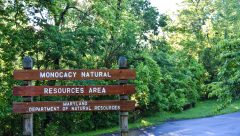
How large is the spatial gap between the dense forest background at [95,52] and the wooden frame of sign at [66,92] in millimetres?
3219

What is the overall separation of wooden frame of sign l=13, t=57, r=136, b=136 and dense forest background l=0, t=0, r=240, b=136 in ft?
10.6

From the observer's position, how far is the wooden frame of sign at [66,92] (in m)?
9.83

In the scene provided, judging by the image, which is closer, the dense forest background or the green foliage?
the green foliage

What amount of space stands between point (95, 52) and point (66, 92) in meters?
13.5

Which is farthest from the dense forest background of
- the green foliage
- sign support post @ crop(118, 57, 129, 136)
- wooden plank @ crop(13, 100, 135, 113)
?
wooden plank @ crop(13, 100, 135, 113)

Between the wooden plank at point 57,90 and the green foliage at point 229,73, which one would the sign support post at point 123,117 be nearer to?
the wooden plank at point 57,90

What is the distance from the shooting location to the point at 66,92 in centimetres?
984

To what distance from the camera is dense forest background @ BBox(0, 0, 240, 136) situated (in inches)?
751

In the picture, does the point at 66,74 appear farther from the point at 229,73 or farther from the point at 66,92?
the point at 229,73

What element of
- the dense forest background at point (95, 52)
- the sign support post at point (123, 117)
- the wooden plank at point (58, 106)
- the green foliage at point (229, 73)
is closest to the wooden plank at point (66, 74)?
the sign support post at point (123, 117)

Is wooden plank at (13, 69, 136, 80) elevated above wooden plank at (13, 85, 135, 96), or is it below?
above

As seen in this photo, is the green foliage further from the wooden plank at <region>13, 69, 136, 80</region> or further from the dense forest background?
the wooden plank at <region>13, 69, 136, 80</region>

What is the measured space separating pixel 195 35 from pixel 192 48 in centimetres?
288

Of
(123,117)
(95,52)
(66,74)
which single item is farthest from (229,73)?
(95,52)
